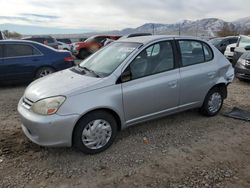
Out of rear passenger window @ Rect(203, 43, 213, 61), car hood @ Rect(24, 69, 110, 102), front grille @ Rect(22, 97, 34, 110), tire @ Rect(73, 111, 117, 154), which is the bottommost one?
tire @ Rect(73, 111, 117, 154)

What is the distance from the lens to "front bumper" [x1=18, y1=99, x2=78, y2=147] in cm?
336

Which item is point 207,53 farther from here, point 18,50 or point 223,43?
point 223,43

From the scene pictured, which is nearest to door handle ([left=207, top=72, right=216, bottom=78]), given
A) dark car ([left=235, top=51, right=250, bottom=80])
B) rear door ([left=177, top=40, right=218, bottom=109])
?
rear door ([left=177, top=40, right=218, bottom=109])

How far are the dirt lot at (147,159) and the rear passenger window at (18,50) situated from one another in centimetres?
322

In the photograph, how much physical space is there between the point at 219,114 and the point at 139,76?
224 cm

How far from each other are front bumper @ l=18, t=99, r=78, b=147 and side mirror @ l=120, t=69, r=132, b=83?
2.92ft

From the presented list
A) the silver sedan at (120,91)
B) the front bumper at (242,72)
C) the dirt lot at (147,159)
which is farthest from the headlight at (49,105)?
the front bumper at (242,72)

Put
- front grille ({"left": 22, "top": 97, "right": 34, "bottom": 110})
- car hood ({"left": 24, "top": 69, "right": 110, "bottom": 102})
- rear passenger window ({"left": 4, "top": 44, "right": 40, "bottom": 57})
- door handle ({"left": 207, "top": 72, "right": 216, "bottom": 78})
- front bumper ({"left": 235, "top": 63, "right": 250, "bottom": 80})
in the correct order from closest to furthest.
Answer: car hood ({"left": 24, "top": 69, "right": 110, "bottom": 102})
front grille ({"left": 22, "top": 97, "right": 34, "bottom": 110})
door handle ({"left": 207, "top": 72, "right": 216, "bottom": 78})
rear passenger window ({"left": 4, "top": 44, "right": 40, "bottom": 57})
front bumper ({"left": 235, "top": 63, "right": 250, "bottom": 80})

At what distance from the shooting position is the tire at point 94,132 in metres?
3.56

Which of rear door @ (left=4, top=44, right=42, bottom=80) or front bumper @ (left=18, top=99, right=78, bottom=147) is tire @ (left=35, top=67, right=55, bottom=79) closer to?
rear door @ (left=4, top=44, right=42, bottom=80)

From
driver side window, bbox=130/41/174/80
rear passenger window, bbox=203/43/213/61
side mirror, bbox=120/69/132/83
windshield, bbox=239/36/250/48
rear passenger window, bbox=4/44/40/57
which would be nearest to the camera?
side mirror, bbox=120/69/132/83

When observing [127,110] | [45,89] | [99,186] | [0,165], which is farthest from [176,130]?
[0,165]

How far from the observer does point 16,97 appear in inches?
261

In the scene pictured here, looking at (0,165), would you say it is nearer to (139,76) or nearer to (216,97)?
(139,76)
